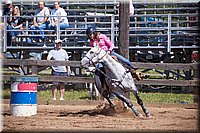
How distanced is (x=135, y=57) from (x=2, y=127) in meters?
10.9

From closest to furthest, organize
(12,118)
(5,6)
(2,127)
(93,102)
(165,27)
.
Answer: (2,127)
(12,118)
(93,102)
(165,27)
(5,6)

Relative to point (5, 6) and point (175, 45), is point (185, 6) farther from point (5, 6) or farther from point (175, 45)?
point (5, 6)

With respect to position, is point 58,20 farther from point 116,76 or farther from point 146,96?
point 116,76

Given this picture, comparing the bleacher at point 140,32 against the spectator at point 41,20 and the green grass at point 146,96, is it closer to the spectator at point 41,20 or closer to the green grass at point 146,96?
the spectator at point 41,20

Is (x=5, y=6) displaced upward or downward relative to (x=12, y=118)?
upward

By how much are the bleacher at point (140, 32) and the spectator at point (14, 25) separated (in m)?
0.19

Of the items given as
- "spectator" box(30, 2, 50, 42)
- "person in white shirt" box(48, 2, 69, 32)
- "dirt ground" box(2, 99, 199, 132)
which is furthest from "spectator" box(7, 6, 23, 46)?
"dirt ground" box(2, 99, 199, 132)

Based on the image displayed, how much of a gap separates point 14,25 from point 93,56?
28.2ft

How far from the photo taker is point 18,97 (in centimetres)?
1180

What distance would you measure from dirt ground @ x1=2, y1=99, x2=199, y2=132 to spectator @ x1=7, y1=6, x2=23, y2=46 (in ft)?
15.8

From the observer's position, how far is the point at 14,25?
19.6 meters

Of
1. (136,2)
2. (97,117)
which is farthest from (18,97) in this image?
(136,2)

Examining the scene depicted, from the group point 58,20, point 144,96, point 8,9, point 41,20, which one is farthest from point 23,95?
point 8,9

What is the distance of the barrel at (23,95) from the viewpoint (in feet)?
38.5
